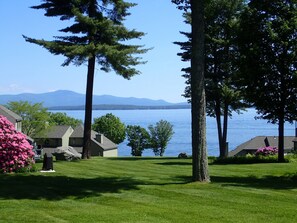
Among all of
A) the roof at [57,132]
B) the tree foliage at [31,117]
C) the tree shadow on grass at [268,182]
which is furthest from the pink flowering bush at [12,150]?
the roof at [57,132]

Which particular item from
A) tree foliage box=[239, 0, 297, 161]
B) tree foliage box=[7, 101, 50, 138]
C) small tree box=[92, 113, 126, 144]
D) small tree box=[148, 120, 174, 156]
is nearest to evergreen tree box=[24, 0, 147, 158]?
tree foliage box=[239, 0, 297, 161]

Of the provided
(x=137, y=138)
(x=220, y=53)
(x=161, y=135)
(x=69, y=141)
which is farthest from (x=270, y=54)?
(x=161, y=135)

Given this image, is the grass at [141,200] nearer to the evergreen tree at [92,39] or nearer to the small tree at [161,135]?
the evergreen tree at [92,39]

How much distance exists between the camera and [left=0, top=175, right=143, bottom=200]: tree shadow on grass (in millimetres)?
11780

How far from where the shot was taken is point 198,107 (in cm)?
1420

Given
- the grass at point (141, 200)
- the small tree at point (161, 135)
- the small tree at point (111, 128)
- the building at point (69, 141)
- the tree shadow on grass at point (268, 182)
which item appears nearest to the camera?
the grass at point (141, 200)

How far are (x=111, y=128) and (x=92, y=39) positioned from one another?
90286 mm

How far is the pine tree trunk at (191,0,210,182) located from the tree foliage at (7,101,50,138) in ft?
229

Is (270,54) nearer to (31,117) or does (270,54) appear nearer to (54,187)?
(54,187)

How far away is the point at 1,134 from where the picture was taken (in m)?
17.1

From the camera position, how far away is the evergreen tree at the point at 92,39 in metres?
25.6

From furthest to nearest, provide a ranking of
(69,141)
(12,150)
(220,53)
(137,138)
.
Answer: (137,138), (69,141), (220,53), (12,150)

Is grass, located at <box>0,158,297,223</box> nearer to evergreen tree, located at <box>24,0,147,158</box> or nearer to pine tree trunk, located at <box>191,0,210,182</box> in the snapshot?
pine tree trunk, located at <box>191,0,210,182</box>

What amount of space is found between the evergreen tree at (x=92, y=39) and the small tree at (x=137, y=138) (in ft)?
290
